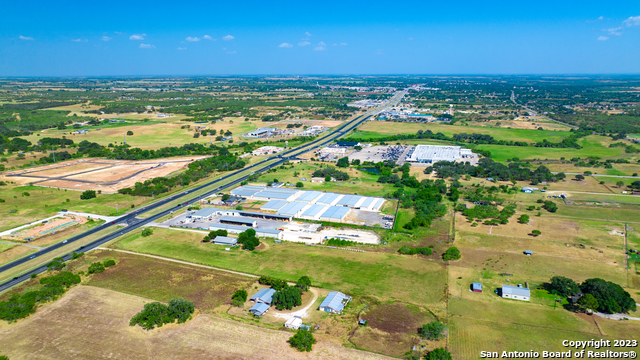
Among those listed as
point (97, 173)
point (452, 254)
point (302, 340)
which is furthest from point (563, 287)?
point (97, 173)

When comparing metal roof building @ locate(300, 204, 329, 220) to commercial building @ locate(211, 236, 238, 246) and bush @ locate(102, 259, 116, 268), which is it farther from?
bush @ locate(102, 259, 116, 268)

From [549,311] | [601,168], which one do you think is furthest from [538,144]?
[549,311]

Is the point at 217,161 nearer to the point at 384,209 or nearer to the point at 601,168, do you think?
the point at 384,209

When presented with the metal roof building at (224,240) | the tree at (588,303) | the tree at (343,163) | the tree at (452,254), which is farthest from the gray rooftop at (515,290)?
the tree at (343,163)

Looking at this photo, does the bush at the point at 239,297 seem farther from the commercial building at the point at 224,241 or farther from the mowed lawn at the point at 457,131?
the mowed lawn at the point at 457,131

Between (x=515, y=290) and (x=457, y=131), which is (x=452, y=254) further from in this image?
(x=457, y=131)
